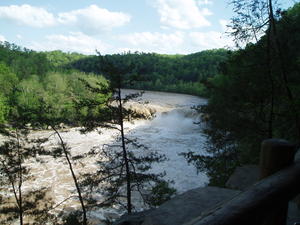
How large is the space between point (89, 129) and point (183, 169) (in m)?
13.0

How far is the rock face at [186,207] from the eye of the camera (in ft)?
11.8

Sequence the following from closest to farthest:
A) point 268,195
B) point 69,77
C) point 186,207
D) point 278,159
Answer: point 268,195 → point 278,159 → point 186,207 → point 69,77

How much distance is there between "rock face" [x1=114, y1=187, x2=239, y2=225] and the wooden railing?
180 centimetres

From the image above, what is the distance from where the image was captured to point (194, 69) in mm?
93625

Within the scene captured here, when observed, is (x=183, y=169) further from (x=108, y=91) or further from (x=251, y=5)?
(x=251, y=5)

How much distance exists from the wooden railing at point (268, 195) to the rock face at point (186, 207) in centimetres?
180

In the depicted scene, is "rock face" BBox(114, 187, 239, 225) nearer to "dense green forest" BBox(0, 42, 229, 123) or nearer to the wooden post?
the wooden post

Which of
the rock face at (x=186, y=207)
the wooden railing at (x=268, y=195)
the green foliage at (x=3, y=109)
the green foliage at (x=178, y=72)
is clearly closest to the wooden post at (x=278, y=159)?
the wooden railing at (x=268, y=195)

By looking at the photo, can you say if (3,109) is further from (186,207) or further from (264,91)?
(186,207)

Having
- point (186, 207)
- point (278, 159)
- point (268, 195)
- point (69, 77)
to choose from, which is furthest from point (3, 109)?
point (268, 195)

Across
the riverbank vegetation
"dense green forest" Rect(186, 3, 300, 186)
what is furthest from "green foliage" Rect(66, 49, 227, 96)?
"dense green forest" Rect(186, 3, 300, 186)

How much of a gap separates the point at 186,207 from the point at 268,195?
8.89 feet

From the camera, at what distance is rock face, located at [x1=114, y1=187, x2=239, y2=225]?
359 cm

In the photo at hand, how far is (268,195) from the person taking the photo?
1379mm
